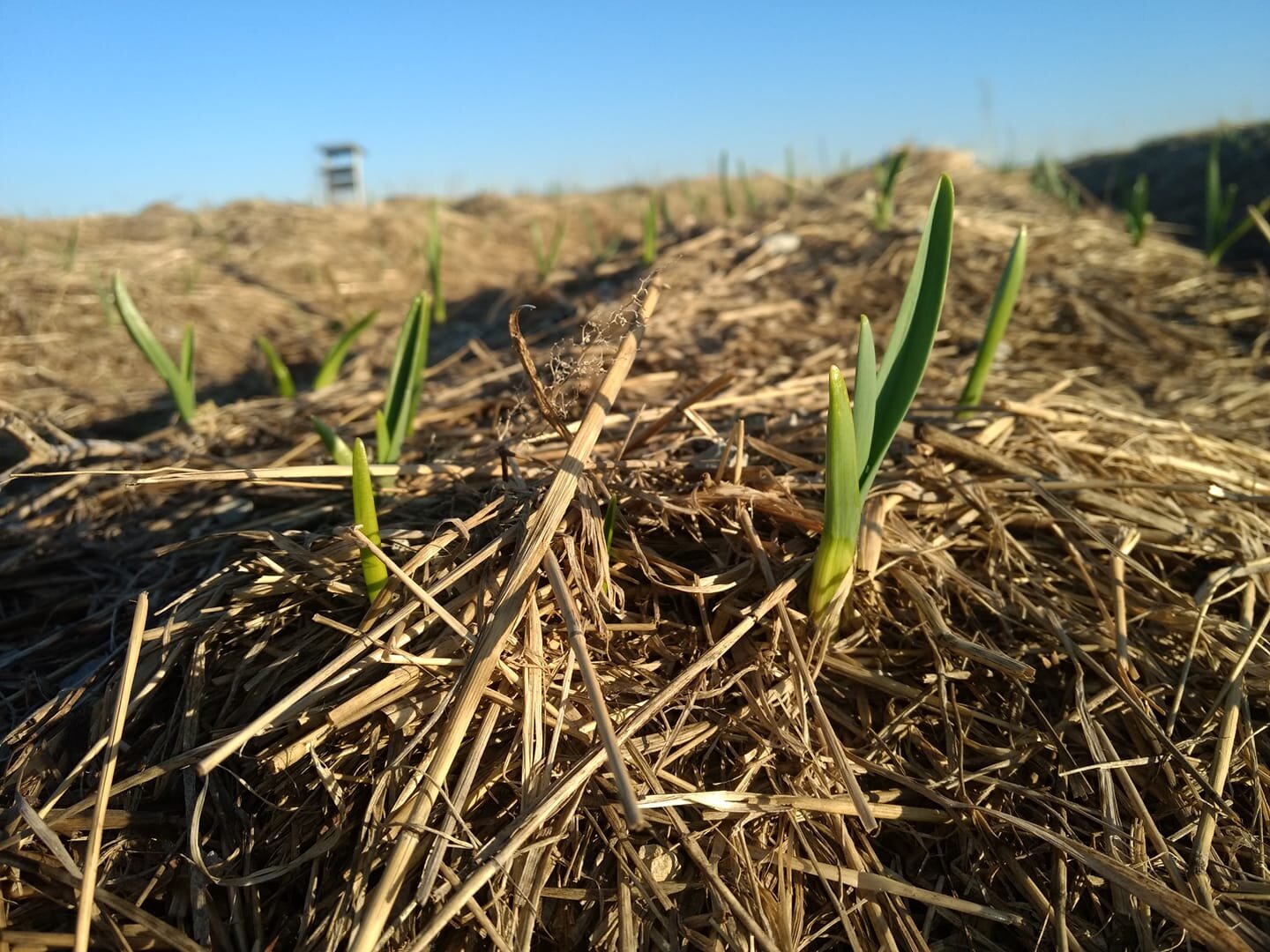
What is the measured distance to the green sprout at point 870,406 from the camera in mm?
955

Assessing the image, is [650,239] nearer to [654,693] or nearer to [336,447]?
[336,447]

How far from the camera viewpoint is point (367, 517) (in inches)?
41.1

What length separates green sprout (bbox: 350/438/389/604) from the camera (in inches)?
40.5

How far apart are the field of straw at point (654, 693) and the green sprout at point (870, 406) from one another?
0.31ft

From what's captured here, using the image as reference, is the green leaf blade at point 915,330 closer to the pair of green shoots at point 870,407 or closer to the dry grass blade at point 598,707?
the pair of green shoots at point 870,407

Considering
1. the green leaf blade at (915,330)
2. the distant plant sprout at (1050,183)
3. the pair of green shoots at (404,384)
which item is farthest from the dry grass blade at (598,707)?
the distant plant sprout at (1050,183)

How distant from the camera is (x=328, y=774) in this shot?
3.02 feet

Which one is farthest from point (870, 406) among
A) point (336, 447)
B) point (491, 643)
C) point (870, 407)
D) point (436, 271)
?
point (436, 271)

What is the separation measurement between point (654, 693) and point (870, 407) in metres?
0.49

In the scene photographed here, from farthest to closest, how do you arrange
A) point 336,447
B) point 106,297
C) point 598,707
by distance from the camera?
point 106,297, point 336,447, point 598,707

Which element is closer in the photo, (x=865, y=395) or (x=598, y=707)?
(x=598, y=707)

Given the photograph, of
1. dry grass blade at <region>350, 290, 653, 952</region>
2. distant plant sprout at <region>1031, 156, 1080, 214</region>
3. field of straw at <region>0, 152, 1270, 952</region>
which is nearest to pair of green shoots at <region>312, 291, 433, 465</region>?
field of straw at <region>0, 152, 1270, 952</region>

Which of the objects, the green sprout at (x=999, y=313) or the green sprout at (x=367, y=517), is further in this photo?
the green sprout at (x=999, y=313)

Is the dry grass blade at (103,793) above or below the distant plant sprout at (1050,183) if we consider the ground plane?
below
